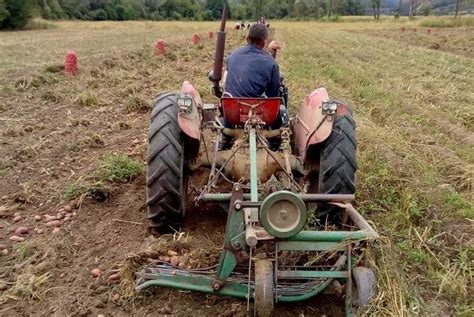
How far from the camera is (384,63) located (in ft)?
48.5

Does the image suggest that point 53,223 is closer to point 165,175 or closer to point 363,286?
point 165,175

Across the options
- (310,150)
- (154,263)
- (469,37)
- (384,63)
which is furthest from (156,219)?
(469,37)

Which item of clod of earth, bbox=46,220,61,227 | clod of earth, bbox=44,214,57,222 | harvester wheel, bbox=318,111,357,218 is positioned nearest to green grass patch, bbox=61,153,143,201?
clod of earth, bbox=44,214,57,222

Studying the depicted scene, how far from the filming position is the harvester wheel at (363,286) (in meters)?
2.77

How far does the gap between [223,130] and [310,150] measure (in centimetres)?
71

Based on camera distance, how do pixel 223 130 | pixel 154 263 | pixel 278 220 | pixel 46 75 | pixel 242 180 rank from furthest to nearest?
1. pixel 46 75
2. pixel 223 130
3. pixel 242 180
4. pixel 154 263
5. pixel 278 220

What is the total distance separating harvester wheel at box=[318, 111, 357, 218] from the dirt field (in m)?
0.52

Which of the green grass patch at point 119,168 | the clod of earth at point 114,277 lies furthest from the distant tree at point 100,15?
the clod of earth at point 114,277

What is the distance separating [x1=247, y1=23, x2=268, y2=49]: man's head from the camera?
4332 mm

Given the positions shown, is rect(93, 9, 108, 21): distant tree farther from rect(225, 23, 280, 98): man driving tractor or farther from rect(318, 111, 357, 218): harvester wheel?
rect(318, 111, 357, 218): harvester wheel

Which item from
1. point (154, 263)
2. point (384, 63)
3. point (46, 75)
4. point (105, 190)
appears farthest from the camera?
point (384, 63)

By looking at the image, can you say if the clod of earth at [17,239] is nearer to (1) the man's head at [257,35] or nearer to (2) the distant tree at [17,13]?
(1) the man's head at [257,35]

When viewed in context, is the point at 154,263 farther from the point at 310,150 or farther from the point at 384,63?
the point at 384,63

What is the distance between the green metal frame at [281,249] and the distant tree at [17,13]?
114ft
